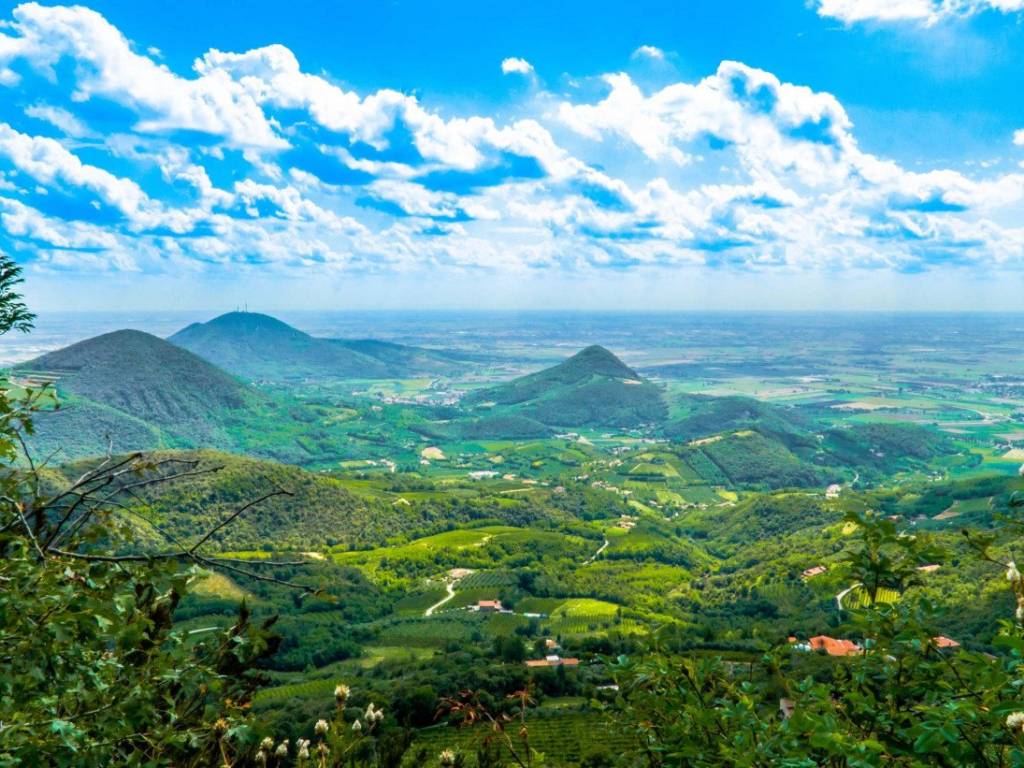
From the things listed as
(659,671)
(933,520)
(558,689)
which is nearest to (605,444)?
(933,520)

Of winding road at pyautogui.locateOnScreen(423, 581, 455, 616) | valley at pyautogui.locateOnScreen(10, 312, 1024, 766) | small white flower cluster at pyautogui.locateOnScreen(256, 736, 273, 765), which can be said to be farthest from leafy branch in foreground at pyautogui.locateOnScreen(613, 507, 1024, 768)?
winding road at pyautogui.locateOnScreen(423, 581, 455, 616)

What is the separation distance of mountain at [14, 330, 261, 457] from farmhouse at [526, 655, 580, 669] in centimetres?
9804

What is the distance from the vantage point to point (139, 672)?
105 inches

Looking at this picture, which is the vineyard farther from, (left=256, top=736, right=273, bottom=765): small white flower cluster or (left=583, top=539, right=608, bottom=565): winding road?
(left=583, top=539, right=608, bottom=565): winding road

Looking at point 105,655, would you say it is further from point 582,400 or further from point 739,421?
point 582,400

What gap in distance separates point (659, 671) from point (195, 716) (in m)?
2.45

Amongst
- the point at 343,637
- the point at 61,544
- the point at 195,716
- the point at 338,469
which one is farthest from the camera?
the point at 338,469

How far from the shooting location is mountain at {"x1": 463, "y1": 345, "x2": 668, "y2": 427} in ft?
575

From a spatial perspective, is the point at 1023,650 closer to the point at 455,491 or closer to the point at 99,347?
the point at 455,491

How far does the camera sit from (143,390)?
142375 mm

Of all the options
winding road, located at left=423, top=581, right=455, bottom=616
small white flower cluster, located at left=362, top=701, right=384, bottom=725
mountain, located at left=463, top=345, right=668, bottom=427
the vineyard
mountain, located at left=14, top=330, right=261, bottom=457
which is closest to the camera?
small white flower cluster, located at left=362, top=701, right=384, bottom=725

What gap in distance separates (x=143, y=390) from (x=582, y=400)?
358 ft

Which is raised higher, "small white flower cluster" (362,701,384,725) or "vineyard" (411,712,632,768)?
"small white flower cluster" (362,701,384,725)

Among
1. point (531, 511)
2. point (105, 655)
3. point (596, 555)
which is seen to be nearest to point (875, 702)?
point (105, 655)
